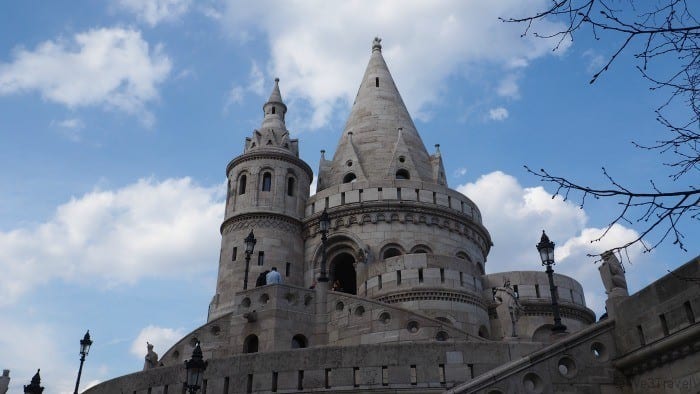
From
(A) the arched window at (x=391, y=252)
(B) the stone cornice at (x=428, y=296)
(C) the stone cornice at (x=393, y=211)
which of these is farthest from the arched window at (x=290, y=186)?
(B) the stone cornice at (x=428, y=296)

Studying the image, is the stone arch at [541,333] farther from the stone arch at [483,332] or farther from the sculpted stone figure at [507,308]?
the stone arch at [483,332]

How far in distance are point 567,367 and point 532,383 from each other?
2.13 ft

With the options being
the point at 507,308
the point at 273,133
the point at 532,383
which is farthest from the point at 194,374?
the point at 273,133

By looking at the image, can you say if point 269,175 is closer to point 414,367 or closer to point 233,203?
point 233,203

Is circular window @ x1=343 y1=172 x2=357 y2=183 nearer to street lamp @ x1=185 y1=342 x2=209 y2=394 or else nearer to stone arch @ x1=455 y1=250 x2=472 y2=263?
stone arch @ x1=455 y1=250 x2=472 y2=263

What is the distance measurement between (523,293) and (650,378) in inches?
628

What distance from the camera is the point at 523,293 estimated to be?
25141 mm

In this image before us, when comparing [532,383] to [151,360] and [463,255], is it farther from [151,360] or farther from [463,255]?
[463,255]

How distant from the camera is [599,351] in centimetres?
1005

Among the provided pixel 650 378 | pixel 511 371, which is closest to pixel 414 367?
pixel 511 371

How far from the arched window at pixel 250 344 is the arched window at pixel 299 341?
46.7 inches

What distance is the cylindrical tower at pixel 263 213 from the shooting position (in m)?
25.5

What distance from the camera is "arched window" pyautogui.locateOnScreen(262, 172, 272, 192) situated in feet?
89.9

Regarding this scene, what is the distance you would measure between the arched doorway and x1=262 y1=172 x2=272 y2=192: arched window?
4.14 metres
